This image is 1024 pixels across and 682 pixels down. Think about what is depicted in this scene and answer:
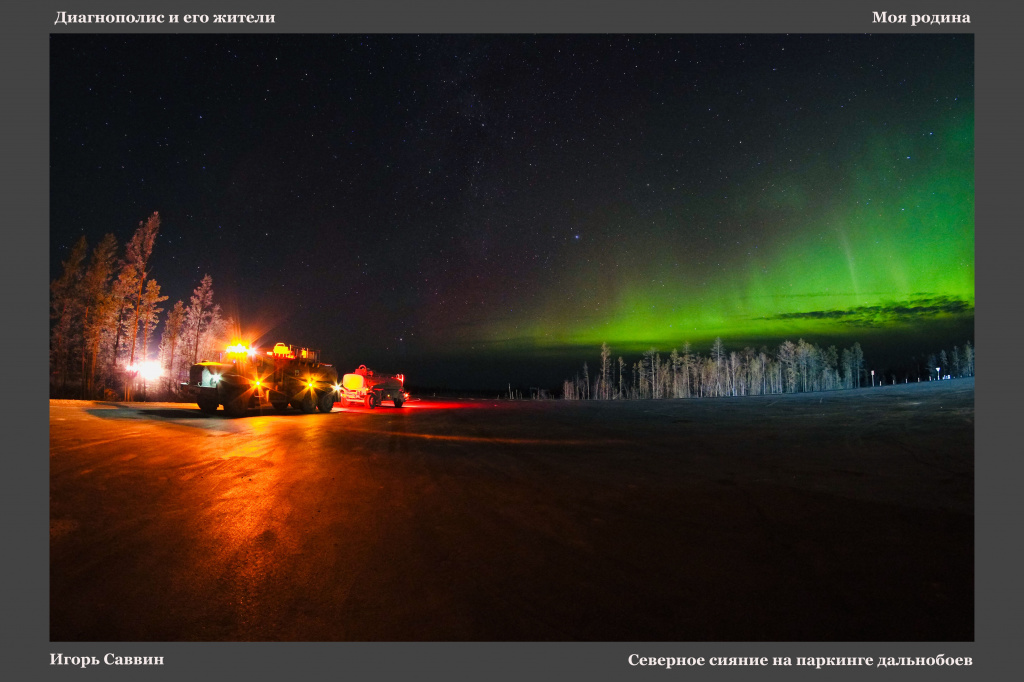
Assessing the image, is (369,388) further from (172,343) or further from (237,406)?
(172,343)

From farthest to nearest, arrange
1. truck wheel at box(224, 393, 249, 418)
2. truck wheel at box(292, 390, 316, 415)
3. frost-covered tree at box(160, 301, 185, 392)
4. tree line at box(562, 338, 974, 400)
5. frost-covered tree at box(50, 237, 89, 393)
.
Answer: tree line at box(562, 338, 974, 400), frost-covered tree at box(160, 301, 185, 392), frost-covered tree at box(50, 237, 89, 393), truck wheel at box(292, 390, 316, 415), truck wheel at box(224, 393, 249, 418)

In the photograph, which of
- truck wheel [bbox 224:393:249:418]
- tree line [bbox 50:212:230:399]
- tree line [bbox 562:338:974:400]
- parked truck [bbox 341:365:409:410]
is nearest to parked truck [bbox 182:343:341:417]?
truck wheel [bbox 224:393:249:418]

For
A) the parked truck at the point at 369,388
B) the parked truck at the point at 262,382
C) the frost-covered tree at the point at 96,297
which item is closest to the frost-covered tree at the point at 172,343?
the frost-covered tree at the point at 96,297

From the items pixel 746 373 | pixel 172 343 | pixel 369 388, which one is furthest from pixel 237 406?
pixel 746 373

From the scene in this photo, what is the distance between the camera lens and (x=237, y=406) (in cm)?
1727

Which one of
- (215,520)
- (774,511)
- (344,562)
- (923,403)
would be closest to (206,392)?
(215,520)

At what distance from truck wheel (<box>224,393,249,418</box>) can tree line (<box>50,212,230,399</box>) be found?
1503 cm

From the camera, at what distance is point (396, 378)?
28391mm

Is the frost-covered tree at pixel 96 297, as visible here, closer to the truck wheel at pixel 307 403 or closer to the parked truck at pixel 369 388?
the parked truck at pixel 369 388

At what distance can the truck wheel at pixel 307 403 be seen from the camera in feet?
65.9

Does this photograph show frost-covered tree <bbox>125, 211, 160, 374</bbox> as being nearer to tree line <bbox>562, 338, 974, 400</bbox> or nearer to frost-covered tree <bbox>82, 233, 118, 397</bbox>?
frost-covered tree <bbox>82, 233, 118, 397</bbox>

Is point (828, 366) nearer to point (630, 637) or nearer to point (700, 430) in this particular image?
point (700, 430)

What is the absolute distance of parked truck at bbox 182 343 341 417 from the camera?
1725 centimetres
